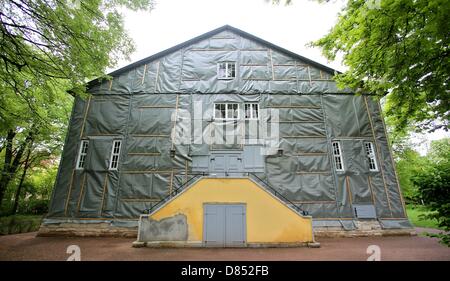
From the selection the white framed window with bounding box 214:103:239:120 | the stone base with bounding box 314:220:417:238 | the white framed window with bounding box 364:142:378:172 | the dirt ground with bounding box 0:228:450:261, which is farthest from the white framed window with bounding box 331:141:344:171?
the white framed window with bounding box 214:103:239:120

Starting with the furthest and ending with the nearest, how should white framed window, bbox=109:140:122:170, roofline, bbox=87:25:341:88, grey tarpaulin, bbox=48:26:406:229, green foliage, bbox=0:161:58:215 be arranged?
1. green foliage, bbox=0:161:58:215
2. roofline, bbox=87:25:341:88
3. white framed window, bbox=109:140:122:170
4. grey tarpaulin, bbox=48:26:406:229

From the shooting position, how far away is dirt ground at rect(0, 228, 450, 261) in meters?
7.00

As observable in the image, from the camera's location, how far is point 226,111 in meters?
12.8

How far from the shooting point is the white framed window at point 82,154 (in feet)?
39.6

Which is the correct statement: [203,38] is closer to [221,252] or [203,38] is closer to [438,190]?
[221,252]

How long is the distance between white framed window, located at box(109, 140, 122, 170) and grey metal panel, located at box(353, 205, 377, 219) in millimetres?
13768

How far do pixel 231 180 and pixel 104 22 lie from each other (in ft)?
25.6

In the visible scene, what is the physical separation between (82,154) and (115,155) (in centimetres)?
202

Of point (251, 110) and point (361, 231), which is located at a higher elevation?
point (251, 110)

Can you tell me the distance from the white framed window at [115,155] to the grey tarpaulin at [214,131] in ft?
0.72

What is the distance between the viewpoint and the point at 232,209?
354 inches

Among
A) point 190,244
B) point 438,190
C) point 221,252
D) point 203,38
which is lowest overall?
point 221,252

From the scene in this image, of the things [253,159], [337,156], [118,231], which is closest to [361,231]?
[337,156]

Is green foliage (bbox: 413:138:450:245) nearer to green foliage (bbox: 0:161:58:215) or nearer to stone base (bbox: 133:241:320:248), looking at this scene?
stone base (bbox: 133:241:320:248)
